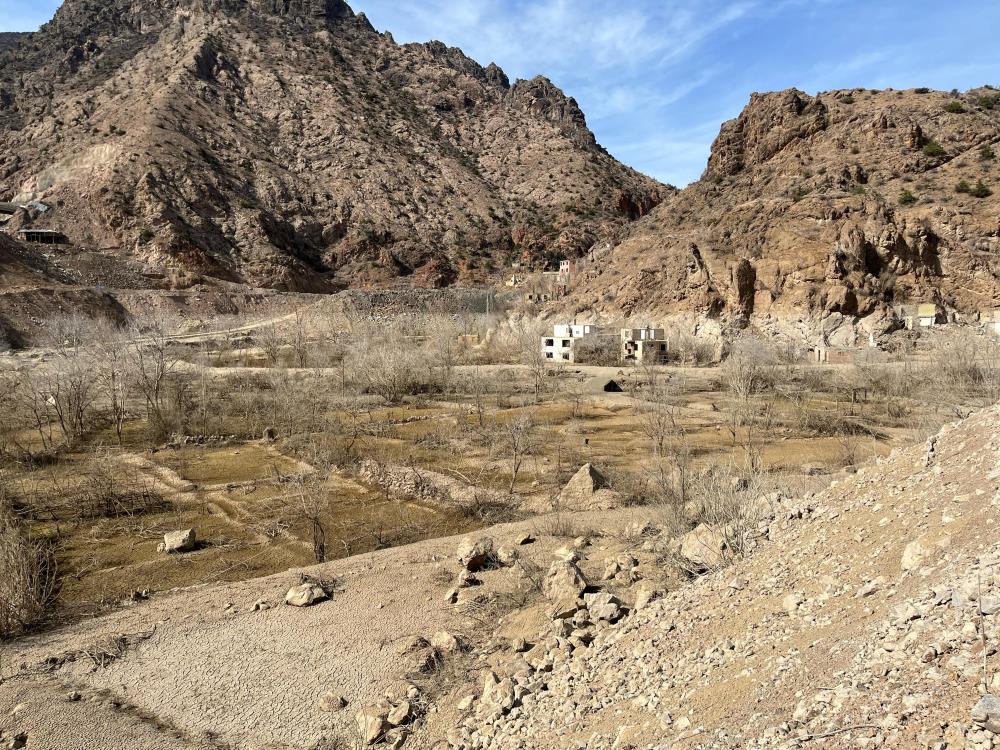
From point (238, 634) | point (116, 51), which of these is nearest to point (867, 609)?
point (238, 634)

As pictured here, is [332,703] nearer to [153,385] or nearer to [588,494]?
[588,494]

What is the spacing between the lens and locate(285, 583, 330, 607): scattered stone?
255 inches

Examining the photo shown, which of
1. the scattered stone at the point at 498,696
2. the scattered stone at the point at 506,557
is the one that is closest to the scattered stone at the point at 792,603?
the scattered stone at the point at 498,696

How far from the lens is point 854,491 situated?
17.5ft

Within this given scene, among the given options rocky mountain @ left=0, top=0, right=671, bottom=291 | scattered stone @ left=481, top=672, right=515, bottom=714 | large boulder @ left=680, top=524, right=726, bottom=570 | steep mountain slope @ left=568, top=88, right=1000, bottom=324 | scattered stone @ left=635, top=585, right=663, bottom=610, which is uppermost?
rocky mountain @ left=0, top=0, right=671, bottom=291

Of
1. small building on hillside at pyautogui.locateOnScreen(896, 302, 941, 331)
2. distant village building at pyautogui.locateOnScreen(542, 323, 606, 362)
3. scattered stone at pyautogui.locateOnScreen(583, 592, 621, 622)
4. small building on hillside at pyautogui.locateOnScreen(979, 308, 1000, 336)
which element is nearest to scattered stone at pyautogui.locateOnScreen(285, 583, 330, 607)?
scattered stone at pyautogui.locateOnScreen(583, 592, 621, 622)

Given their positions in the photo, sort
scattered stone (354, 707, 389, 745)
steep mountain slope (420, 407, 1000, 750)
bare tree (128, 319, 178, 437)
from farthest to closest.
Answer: bare tree (128, 319, 178, 437) < scattered stone (354, 707, 389, 745) < steep mountain slope (420, 407, 1000, 750)

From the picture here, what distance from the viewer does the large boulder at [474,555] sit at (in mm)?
7184

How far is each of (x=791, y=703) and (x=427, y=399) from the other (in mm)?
21846

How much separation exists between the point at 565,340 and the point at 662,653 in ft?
110

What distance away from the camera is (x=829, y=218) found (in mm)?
35750

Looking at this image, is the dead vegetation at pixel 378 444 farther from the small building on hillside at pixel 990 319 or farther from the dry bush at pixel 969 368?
the small building on hillside at pixel 990 319

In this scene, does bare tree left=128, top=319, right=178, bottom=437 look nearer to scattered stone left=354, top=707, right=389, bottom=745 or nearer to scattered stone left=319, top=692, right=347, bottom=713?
scattered stone left=319, top=692, right=347, bottom=713

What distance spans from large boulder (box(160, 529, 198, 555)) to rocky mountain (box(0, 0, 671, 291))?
5262 centimetres
